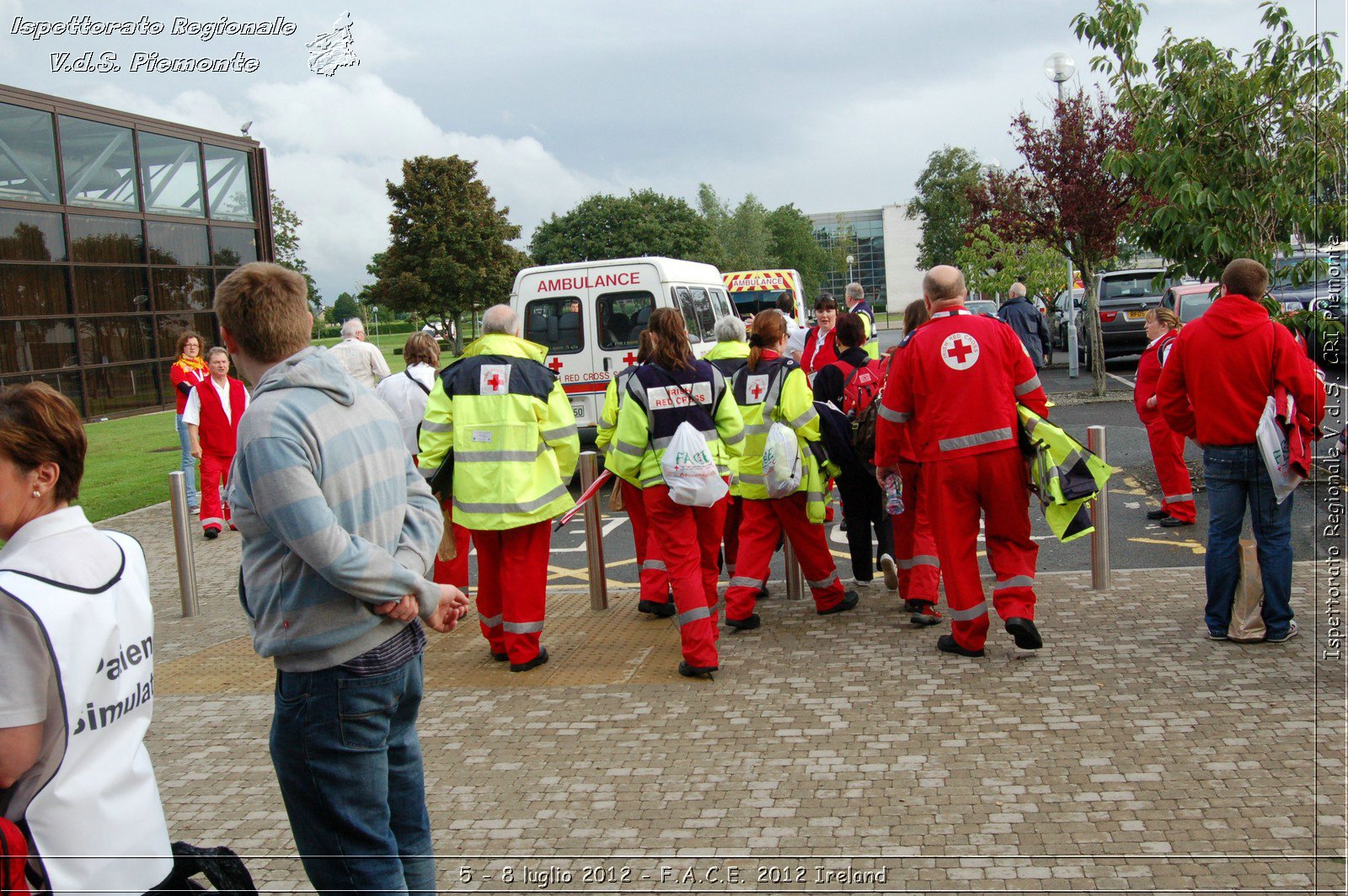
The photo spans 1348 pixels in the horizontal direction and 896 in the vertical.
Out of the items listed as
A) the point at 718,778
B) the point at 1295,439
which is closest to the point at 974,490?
the point at 1295,439

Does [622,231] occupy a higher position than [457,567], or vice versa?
[622,231]

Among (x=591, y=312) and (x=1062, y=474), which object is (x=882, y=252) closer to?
(x=591, y=312)

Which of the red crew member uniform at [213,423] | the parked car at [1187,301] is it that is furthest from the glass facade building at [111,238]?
the parked car at [1187,301]

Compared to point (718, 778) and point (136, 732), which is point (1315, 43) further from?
point (136, 732)

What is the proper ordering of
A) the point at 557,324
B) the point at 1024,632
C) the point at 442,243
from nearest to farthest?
the point at 1024,632
the point at 557,324
the point at 442,243

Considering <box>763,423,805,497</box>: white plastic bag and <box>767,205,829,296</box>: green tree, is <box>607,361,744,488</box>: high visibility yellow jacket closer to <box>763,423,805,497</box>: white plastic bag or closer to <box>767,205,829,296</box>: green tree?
<box>763,423,805,497</box>: white plastic bag

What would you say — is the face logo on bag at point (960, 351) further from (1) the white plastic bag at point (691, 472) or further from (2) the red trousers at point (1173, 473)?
(2) the red trousers at point (1173, 473)

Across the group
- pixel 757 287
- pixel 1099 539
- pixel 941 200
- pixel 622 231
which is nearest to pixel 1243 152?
pixel 1099 539

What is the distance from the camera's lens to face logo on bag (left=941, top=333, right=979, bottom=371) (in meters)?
5.66

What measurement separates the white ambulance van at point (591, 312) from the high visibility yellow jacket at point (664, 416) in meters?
6.61

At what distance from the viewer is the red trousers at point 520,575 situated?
238 inches

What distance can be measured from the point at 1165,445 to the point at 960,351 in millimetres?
4068

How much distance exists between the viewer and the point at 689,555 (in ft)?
19.4

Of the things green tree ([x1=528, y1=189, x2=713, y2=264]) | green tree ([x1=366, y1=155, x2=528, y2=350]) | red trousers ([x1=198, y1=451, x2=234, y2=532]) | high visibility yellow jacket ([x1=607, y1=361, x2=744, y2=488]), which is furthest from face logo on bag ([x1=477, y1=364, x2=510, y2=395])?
green tree ([x1=528, y1=189, x2=713, y2=264])
